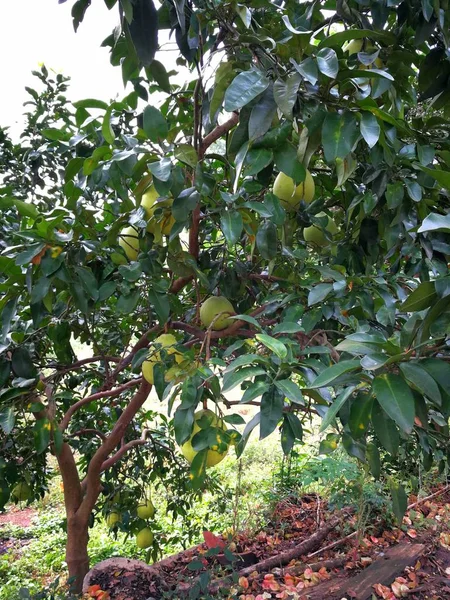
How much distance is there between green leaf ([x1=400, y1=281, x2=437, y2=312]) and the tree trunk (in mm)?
1790

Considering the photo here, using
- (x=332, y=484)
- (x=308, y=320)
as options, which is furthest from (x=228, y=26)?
(x=332, y=484)

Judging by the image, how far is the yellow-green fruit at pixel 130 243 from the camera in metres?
1.27


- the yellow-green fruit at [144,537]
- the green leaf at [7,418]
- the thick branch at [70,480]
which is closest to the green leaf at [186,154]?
the green leaf at [7,418]

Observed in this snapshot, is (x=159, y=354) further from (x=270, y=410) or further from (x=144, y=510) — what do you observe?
(x=144, y=510)

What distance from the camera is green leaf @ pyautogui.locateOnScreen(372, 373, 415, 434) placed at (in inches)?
21.0

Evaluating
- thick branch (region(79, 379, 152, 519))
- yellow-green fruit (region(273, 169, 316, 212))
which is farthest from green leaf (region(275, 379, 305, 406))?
thick branch (region(79, 379, 152, 519))

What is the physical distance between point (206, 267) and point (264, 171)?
2.09 ft

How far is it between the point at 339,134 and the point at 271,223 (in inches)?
14.5

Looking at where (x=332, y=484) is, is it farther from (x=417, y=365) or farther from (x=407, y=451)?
(x=417, y=365)

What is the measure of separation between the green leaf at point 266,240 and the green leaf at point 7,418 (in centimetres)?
74

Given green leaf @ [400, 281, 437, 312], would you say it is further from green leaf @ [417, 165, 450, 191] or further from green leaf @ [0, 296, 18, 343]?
green leaf @ [0, 296, 18, 343]

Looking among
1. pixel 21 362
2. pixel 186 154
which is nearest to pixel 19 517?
pixel 21 362

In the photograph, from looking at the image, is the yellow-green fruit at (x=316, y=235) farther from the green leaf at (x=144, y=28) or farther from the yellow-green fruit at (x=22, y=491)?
the yellow-green fruit at (x=22, y=491)

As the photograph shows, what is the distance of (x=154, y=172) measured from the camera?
847mm
